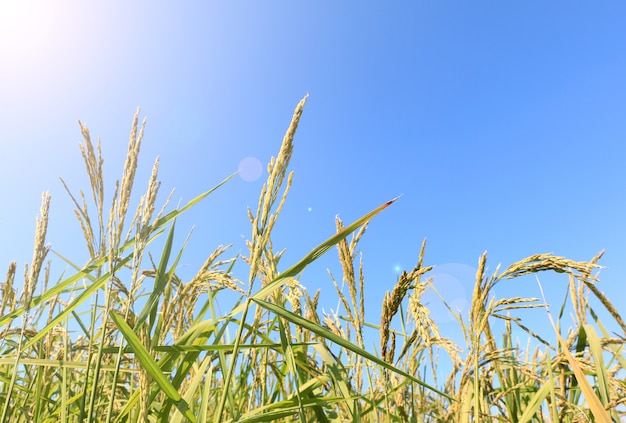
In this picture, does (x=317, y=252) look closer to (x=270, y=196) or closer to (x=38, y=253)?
(x=270, y=196)

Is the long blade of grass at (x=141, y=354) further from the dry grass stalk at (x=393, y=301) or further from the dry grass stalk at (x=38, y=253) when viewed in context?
the dry grass stalk at (x=393, y=301)

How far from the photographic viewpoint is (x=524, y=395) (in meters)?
2.64

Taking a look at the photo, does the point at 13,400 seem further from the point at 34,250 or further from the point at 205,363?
the point at 205,363

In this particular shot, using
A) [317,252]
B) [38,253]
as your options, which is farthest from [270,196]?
[38,253]

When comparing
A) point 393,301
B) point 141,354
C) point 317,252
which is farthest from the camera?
point 393,301

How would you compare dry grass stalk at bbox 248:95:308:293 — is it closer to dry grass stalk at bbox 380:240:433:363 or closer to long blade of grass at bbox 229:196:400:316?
long blade of grass at bbox 229:196:400:316

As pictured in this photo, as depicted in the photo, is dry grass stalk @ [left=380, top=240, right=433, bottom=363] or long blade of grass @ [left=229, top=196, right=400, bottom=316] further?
dry grass stalk @ [left=380, top=240, right=433, bottom=363]

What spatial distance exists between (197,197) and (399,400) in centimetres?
126

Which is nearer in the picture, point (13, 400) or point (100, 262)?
point (100, 262)

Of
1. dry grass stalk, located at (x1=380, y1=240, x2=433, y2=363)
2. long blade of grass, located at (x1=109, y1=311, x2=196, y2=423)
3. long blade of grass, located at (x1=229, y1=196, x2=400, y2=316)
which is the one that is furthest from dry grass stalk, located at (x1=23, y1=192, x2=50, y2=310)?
dry grass stalk, located at (x1=380, y1=240, x2=433, y2=363)

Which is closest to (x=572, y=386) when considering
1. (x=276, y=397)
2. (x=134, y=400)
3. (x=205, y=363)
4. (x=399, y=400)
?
(x=399, y=400)

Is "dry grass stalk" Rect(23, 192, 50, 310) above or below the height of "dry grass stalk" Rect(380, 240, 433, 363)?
above

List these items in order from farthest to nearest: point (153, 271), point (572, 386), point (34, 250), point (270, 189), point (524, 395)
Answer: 1. point (524, 395)
2. point (572, 386)
3. point (153, 271)
4. point (34, 250)
5. point (270, 189)

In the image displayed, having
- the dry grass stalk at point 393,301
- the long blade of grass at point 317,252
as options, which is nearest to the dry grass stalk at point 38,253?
the long blade of grass at point 317,252
